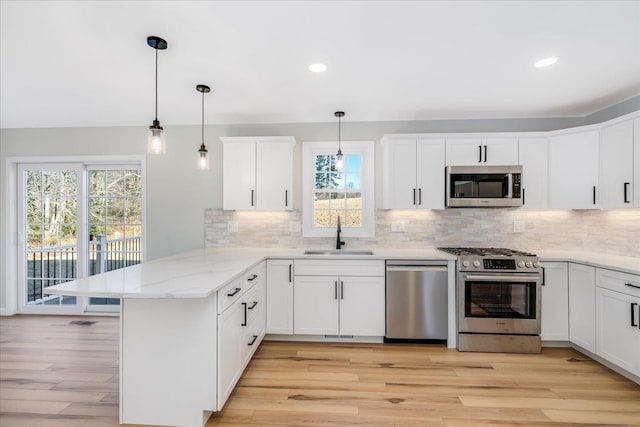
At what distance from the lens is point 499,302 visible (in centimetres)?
292

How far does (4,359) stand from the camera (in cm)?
274

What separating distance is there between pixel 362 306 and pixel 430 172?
1.61m

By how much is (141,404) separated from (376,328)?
2.04 metres

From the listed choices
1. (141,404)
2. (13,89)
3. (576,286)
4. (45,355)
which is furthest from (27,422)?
(576,286)

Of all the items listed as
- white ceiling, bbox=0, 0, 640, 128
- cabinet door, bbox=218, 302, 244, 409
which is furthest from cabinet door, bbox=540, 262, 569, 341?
cabinet door, bbox=218, 302, 244, 409

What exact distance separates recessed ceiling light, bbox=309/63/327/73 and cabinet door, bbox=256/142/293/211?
1.11 metres

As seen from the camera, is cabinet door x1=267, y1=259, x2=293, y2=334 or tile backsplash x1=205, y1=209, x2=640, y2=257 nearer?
cabinet door x1=267, y1=259, x2=293, y2=334

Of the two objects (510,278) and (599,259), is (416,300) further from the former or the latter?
(599,259)

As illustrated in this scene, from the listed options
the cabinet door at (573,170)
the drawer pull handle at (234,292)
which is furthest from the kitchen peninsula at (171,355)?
the cabinet door at (573,170)

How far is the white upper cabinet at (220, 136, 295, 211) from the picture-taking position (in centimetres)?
344

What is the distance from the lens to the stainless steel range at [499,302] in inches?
113

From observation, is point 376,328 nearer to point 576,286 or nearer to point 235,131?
point 576,286

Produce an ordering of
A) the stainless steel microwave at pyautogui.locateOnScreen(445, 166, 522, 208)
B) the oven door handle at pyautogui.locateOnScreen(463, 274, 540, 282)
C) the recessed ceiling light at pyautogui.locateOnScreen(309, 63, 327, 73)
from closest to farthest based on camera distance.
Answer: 1. the recessed ceiling light at pyautogui.locateOnScreen(309, 63, 327, 73)
2. the oven door handle at pyautogui.locateOnScreen(463, 274, 540, 282)
3. the stainless steel microwave at pyautogui.locateOnScreen(445, 166, 522, 208)

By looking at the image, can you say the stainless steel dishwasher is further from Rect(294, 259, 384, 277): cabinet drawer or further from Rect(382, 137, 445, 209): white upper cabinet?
Rect(382, 137, 445, 209): white upper cabinet
